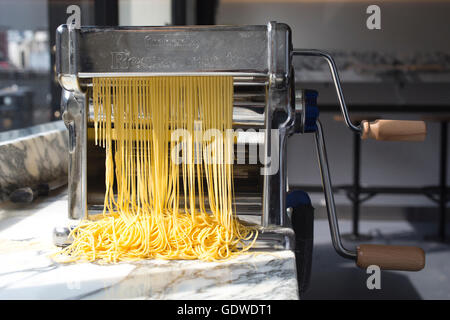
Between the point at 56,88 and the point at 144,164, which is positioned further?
the point at 56,88

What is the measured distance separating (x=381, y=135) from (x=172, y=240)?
0.38m

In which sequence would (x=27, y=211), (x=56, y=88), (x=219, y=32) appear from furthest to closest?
(x=56, y=88)
(x=27, y=211)
(x=219, y=32)

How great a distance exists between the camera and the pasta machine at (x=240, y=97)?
0.83 m

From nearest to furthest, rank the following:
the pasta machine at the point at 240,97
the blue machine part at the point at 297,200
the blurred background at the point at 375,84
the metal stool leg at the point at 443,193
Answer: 1. the pasta machine at the point at 240,97
2. the blue machine part at the point at 297,200
3. the metal stool leg at the point at 443,193
4. the blurred background at the point at 375,84

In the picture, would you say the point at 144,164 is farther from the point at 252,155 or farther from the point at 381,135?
the point at 381,135

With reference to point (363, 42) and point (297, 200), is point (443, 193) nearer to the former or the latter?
point (363, 42)

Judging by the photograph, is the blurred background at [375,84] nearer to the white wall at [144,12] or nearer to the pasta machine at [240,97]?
the white wall at [144,12]

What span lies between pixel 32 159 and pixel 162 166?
0.65 meters

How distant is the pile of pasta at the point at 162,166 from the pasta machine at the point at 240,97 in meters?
0.03

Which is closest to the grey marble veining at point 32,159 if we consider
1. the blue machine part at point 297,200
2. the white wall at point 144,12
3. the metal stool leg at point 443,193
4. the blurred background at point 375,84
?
the blue machine part at point 297,200

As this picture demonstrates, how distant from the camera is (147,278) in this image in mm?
753
